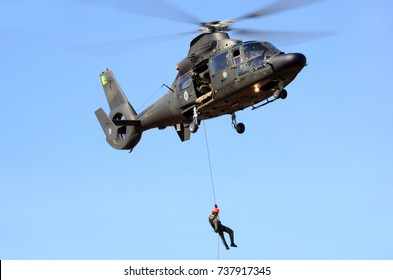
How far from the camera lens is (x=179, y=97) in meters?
31.9

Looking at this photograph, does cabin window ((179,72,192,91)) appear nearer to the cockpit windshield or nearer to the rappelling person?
the cockpit windshield

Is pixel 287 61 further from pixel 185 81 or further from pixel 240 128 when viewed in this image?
pixel 185 81

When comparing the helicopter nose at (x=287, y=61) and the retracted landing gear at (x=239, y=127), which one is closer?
the helicopter nose at (x=287, y=61)

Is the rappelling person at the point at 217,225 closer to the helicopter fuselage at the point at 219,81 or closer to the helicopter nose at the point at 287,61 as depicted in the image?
the helicopter fuselage at the point at 219,81

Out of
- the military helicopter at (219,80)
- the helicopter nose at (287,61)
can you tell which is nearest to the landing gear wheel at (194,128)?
the military helicopter at (219,80)

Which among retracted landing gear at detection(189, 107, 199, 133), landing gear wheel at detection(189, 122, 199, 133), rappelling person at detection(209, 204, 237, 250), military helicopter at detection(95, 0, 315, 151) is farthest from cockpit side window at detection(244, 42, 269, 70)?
rappelling person at detection(209, 204, 237, 250)

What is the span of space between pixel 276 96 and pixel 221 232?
4802 mm

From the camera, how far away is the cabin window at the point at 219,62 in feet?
98.8

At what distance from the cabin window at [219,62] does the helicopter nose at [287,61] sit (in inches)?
76.8

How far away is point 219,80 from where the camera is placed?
1184 inches
